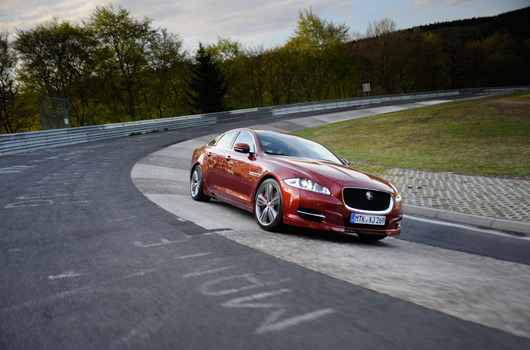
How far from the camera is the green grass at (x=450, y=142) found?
40.7 feet

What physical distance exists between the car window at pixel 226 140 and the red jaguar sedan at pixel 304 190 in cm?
49

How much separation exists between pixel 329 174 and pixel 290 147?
1476 mm

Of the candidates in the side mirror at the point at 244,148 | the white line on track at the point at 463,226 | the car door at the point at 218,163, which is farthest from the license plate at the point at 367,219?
the car door at the point at 218,163

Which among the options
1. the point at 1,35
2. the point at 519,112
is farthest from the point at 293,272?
the point at 1,35

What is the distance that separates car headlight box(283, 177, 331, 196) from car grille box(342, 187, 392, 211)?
26cm

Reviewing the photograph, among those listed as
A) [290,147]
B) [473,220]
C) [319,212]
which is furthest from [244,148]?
[473,220]

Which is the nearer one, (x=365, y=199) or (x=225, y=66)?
(x=365, y=199)

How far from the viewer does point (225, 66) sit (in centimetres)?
5978

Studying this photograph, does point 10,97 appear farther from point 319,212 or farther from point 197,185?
point 319,212

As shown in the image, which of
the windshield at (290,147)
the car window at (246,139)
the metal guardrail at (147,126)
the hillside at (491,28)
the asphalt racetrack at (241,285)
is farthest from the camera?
the hillside at (491,28)

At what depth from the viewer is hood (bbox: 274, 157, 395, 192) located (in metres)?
5.67

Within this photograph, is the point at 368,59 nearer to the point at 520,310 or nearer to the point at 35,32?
the point at 35,32

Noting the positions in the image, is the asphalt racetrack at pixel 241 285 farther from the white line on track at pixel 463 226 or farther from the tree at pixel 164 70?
the tree at pixel 164 70

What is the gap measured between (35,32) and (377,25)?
48597 millimetres
